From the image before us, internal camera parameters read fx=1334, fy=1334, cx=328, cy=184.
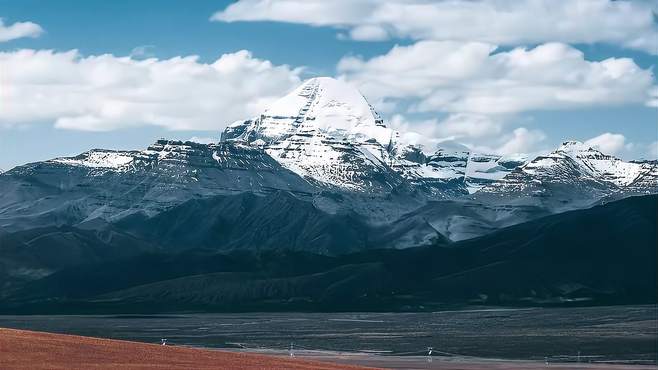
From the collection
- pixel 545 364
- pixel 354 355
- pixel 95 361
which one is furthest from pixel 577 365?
pixel 95 361

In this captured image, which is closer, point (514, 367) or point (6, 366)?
point (6, 366)

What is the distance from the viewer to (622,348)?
638ft

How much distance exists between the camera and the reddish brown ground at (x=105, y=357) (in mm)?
88875

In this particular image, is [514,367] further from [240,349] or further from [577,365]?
[240,349]

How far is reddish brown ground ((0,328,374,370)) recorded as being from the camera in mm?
88875

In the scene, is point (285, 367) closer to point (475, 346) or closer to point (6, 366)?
point (6, 366)

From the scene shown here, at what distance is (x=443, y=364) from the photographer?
156 m

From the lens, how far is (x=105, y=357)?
3703 inches

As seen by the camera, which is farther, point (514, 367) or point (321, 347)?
point (321, 347)

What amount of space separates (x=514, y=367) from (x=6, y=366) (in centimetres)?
7965

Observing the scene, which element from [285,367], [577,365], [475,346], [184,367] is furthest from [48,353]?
[475,346]

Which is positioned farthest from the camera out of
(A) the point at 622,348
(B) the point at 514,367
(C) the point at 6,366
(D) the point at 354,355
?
(A) the point at 622,348

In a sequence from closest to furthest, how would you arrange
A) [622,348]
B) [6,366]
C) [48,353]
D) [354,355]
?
[6,366] → [48,353] → [354,355] → [622,348]

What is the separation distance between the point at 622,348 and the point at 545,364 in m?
38.2
